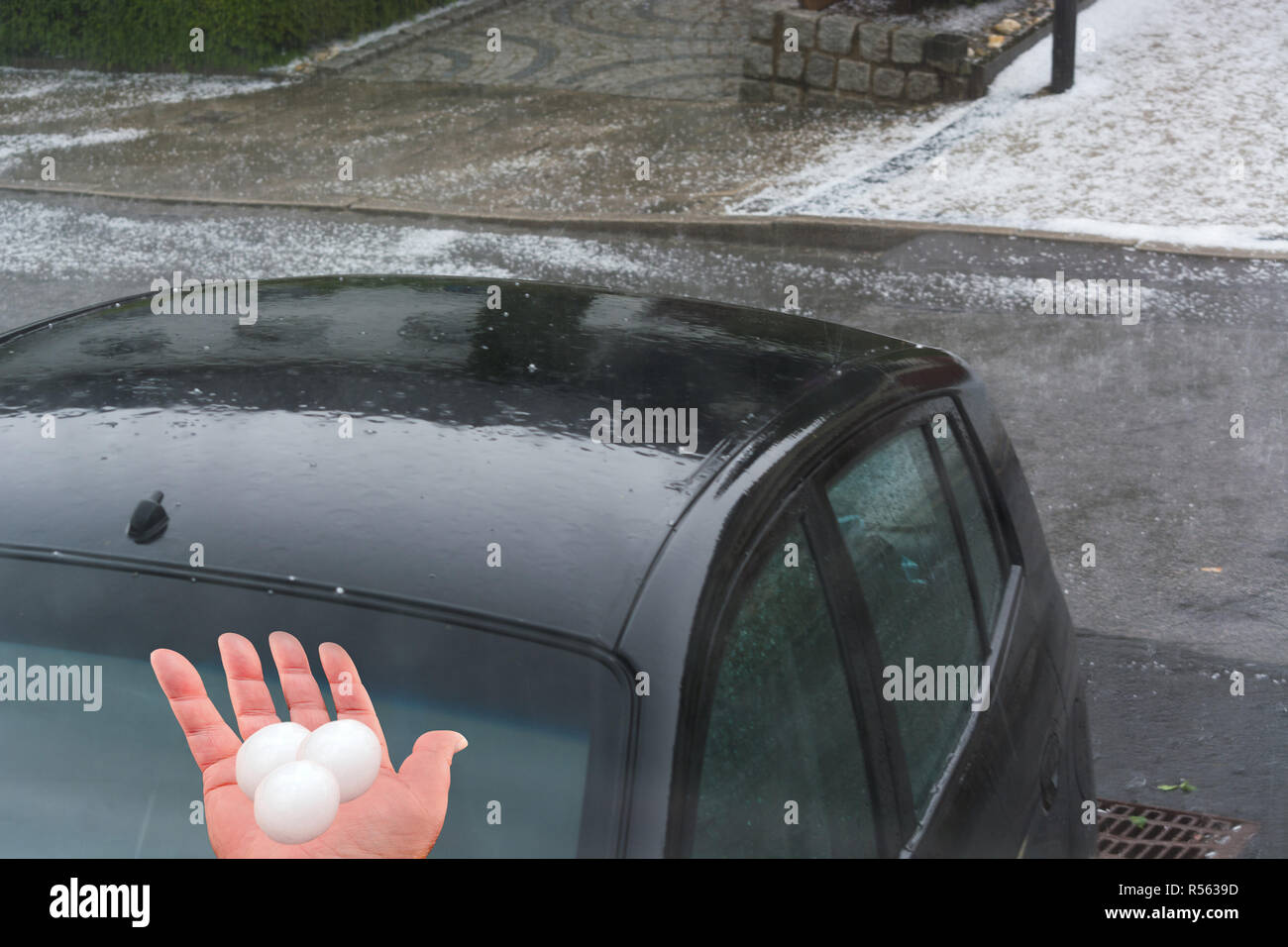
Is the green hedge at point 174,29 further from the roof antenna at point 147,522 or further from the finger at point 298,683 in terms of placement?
the finger at point 298,683

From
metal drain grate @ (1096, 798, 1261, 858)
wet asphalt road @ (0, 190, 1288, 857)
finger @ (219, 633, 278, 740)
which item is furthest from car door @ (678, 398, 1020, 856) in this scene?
wet asphalt road @ (0, 190, 1288, 857)

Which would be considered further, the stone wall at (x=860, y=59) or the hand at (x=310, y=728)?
the stone wall at (x=860, y=59)

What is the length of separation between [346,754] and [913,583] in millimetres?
1230

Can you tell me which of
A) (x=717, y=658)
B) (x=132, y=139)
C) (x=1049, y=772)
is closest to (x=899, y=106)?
(x=132, y=139)

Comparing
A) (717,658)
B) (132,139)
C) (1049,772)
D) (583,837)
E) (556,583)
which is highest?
(132,139)

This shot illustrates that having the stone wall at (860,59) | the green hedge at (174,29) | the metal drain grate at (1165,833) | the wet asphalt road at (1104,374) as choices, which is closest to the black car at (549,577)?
the metal drain grate at (1165,833)

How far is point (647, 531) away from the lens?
1840 mm

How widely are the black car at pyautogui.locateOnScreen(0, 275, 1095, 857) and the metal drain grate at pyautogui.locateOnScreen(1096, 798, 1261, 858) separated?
920 millimetres

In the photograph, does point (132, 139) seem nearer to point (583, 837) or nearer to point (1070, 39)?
point (1070, 39)

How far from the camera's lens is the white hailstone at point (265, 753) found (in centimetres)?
150

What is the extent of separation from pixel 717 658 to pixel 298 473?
2.29 feet

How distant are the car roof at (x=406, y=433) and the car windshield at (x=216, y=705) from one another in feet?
0.16

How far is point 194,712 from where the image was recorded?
5.68 feet

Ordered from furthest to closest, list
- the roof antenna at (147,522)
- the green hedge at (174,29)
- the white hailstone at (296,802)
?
the green hedge at (174,29)
the roof antenna at (147,522)
the white hailstone at (296,802)
